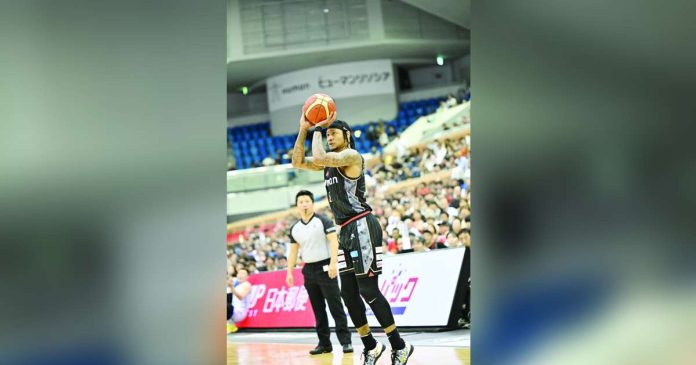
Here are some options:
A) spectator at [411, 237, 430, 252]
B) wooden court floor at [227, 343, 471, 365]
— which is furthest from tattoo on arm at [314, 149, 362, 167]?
spectator at [411, 237, 430, 252]

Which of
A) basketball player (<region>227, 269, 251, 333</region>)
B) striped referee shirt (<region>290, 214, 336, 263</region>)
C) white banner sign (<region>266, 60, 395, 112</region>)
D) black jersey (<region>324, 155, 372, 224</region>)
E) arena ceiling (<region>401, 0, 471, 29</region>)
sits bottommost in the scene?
basketball player (<region>227, 269, 251, 333</region>)

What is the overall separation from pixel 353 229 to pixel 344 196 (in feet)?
0.91

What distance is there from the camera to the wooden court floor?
22.9 ft

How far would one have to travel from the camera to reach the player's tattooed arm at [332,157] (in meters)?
6.02

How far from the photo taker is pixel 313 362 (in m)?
7.40

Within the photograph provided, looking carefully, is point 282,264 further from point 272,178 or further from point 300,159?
point 272,178

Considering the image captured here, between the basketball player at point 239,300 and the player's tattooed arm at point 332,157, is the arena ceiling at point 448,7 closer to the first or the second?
the basketball player at point 239,300

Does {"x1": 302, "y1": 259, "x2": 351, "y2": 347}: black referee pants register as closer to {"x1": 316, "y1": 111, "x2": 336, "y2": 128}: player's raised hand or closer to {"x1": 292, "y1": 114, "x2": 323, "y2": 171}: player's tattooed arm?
{"x1": 292, "y1": 114, "x2": 323, "y2": 171}: player's tattooed arm

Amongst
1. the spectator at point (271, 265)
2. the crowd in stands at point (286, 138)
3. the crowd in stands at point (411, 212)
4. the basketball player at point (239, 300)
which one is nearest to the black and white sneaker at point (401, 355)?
the crowd in stands at point (411, 212)

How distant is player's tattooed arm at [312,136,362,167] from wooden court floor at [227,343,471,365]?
1.96 meters
